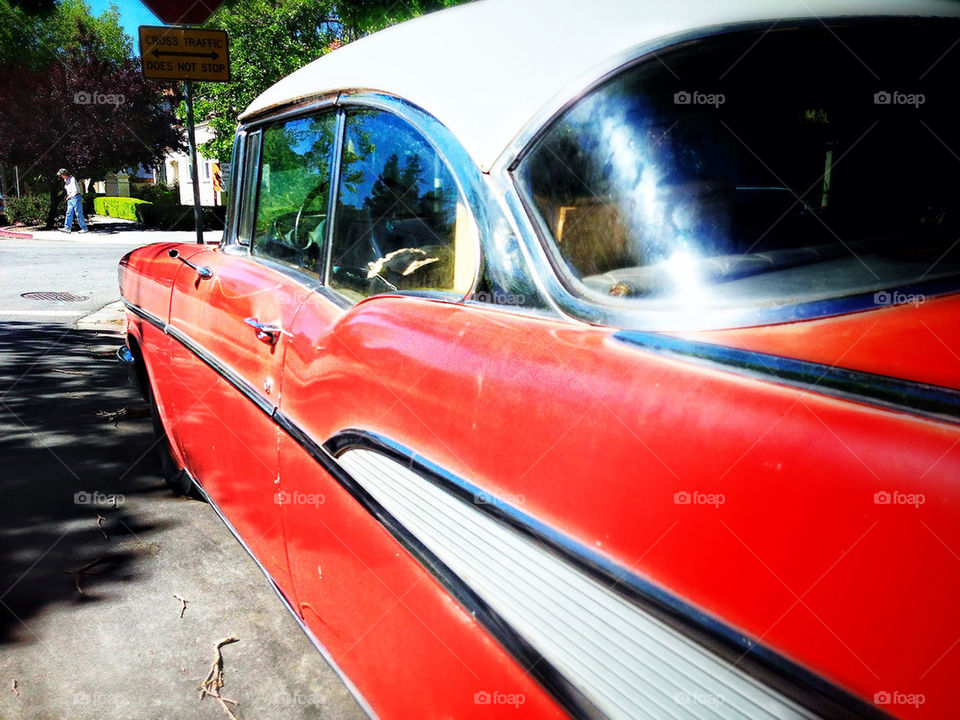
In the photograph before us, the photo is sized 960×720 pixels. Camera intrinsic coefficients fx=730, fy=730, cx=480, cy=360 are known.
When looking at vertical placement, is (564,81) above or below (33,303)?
above

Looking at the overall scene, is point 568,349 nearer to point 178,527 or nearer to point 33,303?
point 178,527

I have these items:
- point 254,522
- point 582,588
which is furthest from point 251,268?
point 582,588

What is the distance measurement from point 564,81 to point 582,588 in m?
0.93

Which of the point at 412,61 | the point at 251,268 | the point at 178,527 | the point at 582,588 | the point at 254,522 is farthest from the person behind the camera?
the point at 178,527

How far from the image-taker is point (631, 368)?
3.65ft

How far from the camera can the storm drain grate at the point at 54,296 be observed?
33.4 feet

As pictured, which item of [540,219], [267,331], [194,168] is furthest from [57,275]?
[540,219]

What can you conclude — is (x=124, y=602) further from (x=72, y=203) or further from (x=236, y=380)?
(x=72, y=203)

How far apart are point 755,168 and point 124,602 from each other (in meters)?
2.78

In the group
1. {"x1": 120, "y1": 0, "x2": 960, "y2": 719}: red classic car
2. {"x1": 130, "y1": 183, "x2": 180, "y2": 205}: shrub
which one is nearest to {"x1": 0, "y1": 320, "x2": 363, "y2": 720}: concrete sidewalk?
{"x1": 120, "y1": 0, "x2": 960, "y2": 719}: red classic car

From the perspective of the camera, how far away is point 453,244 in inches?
64.7

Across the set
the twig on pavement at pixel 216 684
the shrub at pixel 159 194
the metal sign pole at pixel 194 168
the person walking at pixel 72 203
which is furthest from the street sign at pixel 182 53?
the shrub at pixel 159 194

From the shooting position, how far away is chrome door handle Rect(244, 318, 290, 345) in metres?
2.09

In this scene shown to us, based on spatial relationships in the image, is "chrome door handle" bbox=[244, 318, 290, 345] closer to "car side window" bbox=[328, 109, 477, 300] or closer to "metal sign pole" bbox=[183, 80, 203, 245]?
"car side window" bbox=[328, 109, 477, 300]
